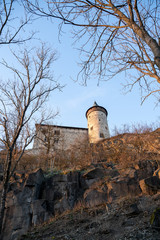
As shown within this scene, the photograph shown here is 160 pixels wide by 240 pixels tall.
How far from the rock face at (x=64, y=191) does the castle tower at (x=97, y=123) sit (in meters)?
14.1

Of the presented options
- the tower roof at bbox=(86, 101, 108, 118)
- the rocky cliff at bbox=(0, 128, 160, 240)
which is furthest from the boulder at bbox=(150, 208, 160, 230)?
the tower roof at bbox=(86, 101, 108, 118)

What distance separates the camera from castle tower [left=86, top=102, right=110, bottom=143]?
2479cm

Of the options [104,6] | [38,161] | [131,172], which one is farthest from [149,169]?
[38,161]

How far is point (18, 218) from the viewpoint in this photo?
7.94 meters

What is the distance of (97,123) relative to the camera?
85.8ft

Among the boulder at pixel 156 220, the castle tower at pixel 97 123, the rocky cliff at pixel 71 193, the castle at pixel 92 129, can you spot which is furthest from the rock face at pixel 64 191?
the castle tower at pixel 97 123

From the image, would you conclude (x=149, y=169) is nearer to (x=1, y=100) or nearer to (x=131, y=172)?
(x=131, y=172)

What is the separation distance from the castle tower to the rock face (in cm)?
1409

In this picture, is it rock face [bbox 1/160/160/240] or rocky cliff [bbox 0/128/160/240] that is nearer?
rocky cliff [bbox 0/128/160/240]

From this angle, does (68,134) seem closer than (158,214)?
No

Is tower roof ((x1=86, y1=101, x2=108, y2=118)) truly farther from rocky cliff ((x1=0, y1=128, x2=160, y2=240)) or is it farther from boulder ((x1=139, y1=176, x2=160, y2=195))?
boulder ((x1=139, y1=176, x2=160, y2=195))

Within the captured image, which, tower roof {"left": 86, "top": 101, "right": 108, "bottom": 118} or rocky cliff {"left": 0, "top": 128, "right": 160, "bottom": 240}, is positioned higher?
tower roof {"left": 86, "top": 101, "right": 108, "bottom": 118}

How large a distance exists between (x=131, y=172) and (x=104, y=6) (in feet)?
26.6

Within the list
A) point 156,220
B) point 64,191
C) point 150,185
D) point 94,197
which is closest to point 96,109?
point 64,191
